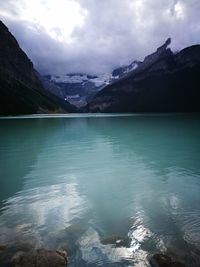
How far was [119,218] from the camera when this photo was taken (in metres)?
15.0

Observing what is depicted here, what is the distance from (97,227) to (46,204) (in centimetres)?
470

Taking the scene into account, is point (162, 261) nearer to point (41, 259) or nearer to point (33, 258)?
point (41, 259)

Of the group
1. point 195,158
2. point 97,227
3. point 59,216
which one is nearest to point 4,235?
point 59,216

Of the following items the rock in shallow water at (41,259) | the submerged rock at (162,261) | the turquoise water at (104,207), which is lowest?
the turquoise water at (104,207)

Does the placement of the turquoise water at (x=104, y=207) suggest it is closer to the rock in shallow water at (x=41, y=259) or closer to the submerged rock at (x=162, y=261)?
the submerged rock at (x=162, y=261)

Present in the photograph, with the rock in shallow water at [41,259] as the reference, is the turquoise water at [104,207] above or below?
Result: below

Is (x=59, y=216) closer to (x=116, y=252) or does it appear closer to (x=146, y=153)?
(x=116, y=252)

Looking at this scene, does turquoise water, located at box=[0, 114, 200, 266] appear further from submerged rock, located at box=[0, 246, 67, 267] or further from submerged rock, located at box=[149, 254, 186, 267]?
submerged rock, located at box=[0, 246, 67, 267]

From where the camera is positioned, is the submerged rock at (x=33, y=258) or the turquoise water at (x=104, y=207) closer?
the submerged rock at (x=33, y=258)

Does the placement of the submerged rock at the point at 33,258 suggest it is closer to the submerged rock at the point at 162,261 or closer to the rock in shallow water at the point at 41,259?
the rock in shallow water at the point at 41,259

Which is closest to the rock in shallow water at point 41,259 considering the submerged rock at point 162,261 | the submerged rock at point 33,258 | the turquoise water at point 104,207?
the submerged rock at point 33,258

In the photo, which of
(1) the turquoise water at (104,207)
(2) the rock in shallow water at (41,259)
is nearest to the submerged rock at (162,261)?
(1) the turquoise water at (104,207)

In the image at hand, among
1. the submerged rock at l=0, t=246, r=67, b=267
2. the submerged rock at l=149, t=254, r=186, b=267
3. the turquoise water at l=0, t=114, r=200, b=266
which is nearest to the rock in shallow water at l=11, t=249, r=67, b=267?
the submerged rock at l=0, t=246, r=67, b=267

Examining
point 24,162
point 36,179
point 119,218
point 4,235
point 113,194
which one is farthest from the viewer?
point 24,162
